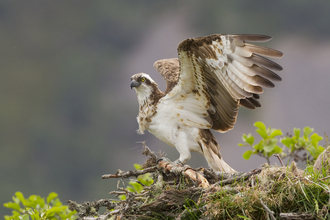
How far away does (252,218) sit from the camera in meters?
2.31

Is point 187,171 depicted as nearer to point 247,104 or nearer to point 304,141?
point 247,104

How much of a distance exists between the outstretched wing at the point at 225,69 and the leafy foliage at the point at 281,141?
0.41 m

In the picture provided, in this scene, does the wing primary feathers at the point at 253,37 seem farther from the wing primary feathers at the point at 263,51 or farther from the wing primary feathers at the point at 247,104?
the wing primary feathers at the point at 247,104

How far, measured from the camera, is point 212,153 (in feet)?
13.1

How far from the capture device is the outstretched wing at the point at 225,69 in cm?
331

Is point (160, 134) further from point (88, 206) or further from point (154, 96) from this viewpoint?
point (88, 206)

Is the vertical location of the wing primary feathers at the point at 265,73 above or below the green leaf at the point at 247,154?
above

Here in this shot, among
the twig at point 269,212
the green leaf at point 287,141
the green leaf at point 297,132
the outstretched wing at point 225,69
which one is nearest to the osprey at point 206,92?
the outstretched wing at point 225,69

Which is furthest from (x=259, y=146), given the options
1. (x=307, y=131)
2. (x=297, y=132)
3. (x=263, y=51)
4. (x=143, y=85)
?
(x=143, y=85)

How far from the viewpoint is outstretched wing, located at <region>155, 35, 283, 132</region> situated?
331 cm

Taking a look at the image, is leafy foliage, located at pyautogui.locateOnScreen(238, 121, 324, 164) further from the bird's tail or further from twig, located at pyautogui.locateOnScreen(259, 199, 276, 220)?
twig, located at pyautogui.locateOnScreen(259, 199, 276, 220)

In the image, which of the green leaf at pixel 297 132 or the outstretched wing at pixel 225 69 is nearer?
the outstretched wing at pixel 225 69

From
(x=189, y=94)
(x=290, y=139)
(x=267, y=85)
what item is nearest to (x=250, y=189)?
(x=267, y=85)

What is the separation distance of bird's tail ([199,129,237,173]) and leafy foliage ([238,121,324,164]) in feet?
1.14
